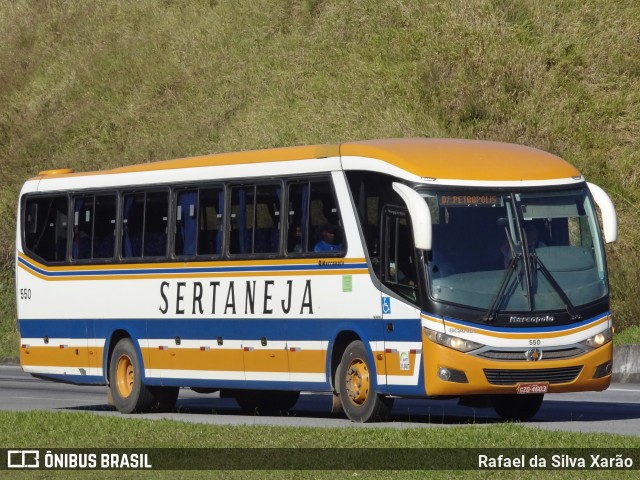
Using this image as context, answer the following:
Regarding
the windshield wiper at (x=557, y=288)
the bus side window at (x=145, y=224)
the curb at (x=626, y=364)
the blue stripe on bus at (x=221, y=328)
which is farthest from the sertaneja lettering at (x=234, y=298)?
the curb at (x=626, y=364)

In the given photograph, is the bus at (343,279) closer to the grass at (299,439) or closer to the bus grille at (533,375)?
the bus grille at (533,375)

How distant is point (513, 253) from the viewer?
1773 cm

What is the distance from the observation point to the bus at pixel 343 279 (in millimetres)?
17562

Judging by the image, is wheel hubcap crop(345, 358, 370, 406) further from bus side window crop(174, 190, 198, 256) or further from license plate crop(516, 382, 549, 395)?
bus side window crop(174, 190, 198, 256)

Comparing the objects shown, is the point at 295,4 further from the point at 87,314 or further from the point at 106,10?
the point at 87,314

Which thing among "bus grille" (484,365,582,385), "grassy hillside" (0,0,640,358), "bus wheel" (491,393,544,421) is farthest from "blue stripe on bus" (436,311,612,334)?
"grassy hillside" (0,0,640,358)

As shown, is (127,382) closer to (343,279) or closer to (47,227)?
(47,227)

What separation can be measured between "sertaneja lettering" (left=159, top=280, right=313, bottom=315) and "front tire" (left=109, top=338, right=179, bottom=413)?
3.36 ft

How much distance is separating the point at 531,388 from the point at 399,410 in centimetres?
391

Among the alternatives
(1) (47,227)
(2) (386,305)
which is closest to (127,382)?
(1) (47,227)

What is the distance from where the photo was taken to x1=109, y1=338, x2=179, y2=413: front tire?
22234mm

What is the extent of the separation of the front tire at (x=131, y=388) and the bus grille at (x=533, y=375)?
6.45m

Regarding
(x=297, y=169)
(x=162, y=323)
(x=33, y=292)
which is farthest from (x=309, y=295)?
(x=33, y=292)

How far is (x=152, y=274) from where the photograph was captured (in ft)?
72.3
